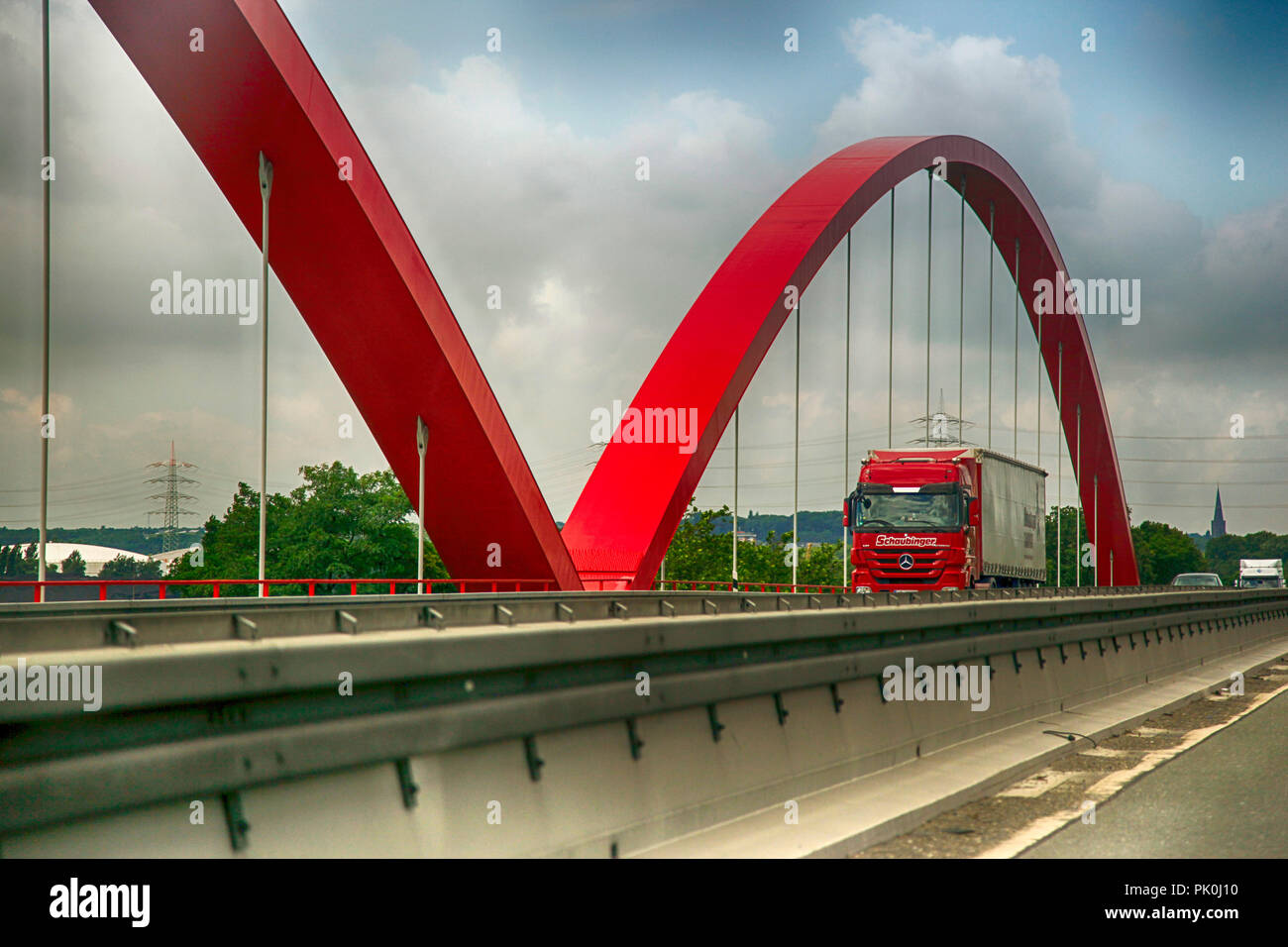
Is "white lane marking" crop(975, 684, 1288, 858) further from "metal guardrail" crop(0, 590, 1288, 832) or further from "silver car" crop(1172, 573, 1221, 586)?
"silver car" crop(1172, 573, 1221, 586)

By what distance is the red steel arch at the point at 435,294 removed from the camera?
1802 cm

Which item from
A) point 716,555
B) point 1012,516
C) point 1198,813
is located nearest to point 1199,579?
point 1012,516

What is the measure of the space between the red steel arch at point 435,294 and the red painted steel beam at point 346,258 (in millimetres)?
28

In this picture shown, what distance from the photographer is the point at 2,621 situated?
337 cm

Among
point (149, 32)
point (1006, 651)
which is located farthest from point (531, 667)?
point (149, 32)

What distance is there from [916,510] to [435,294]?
36.7ft

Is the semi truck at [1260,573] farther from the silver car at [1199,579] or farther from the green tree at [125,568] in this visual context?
the green tree at [125,568]

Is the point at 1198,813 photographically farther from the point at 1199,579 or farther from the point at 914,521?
the point at 1199,579

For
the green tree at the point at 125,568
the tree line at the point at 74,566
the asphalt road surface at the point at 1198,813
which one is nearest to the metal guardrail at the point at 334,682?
the asphalt road surface at the point at 1198,813

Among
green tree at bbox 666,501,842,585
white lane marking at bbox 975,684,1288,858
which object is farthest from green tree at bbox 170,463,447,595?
white lane marking at bbox 975,684,1288,858

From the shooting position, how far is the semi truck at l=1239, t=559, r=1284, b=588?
282ft

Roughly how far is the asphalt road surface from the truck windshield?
17.8 m
